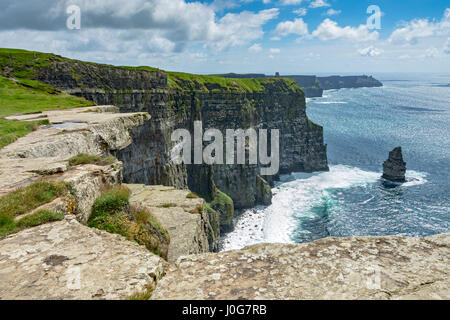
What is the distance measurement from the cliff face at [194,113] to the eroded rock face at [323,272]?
34375mm

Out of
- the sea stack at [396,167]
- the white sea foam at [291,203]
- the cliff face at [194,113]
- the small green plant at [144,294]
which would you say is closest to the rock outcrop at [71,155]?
the small green plant at [144,294]

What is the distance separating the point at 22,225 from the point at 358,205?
74898 mm

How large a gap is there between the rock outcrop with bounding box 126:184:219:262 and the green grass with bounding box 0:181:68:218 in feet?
19.1

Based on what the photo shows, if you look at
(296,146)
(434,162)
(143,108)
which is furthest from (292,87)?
(143,108)

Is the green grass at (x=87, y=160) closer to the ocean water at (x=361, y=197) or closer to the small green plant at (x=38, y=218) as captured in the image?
the small green plant at (x=38, y=218)

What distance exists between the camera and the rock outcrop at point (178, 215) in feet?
Result: 47.6

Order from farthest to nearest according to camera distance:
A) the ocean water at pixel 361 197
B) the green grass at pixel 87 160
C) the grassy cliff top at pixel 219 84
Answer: the grassy cliff top at pixel 219 84 < the ocean water at pixel 361 197 < the green grass at pixel 87 160

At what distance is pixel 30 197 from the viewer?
21.5 feet

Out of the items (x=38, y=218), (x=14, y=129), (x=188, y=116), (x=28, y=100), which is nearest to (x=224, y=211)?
(x=188, y=116)

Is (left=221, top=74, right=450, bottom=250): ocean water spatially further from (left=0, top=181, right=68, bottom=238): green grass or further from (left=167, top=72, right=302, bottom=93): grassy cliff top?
(left=0, top=181, right=68, bottom=238): green grass

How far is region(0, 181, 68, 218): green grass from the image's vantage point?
6125 mm

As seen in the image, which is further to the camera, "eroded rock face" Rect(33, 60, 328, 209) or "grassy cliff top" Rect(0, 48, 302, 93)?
"eroded rock face" Rect(33, 60, 328, 209)

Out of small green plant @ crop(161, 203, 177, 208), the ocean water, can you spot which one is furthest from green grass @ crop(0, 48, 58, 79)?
the ocean water
